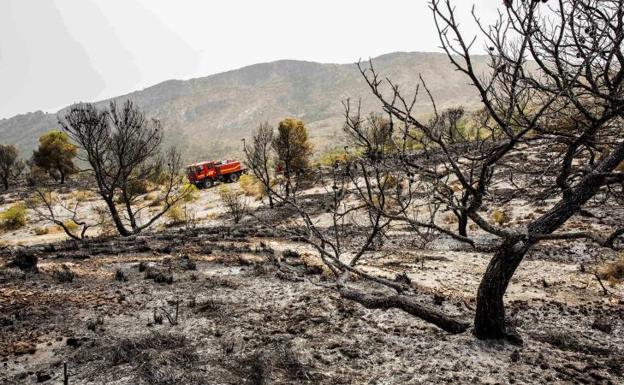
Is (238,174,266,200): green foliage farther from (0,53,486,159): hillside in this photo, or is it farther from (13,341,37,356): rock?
(0,53,486,159): hillside

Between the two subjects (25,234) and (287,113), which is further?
(287,113)

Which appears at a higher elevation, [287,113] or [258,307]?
[287,113]

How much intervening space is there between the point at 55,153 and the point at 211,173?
61.5 feet

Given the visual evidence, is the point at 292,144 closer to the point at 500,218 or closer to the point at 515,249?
the point at 500,218

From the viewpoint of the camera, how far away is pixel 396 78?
161625 mm

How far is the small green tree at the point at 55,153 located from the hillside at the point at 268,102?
7021 cm

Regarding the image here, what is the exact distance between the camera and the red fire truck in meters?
35.0

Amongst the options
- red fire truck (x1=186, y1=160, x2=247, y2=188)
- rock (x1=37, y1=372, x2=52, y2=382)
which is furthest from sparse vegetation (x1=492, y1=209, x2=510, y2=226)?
red fire truck (x1=186, y1=160, x2=247, y2=188)

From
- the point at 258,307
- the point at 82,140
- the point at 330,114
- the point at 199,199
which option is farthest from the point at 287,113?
the point at 258,307

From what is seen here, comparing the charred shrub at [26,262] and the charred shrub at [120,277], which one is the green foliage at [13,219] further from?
the charred shrub at [120,277]

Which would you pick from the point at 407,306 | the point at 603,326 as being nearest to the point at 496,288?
the point at 407,306

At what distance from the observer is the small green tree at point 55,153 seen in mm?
39906

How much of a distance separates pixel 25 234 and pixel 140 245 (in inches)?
534

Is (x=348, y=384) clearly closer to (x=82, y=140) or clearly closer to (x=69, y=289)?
(x=69, y=289)
